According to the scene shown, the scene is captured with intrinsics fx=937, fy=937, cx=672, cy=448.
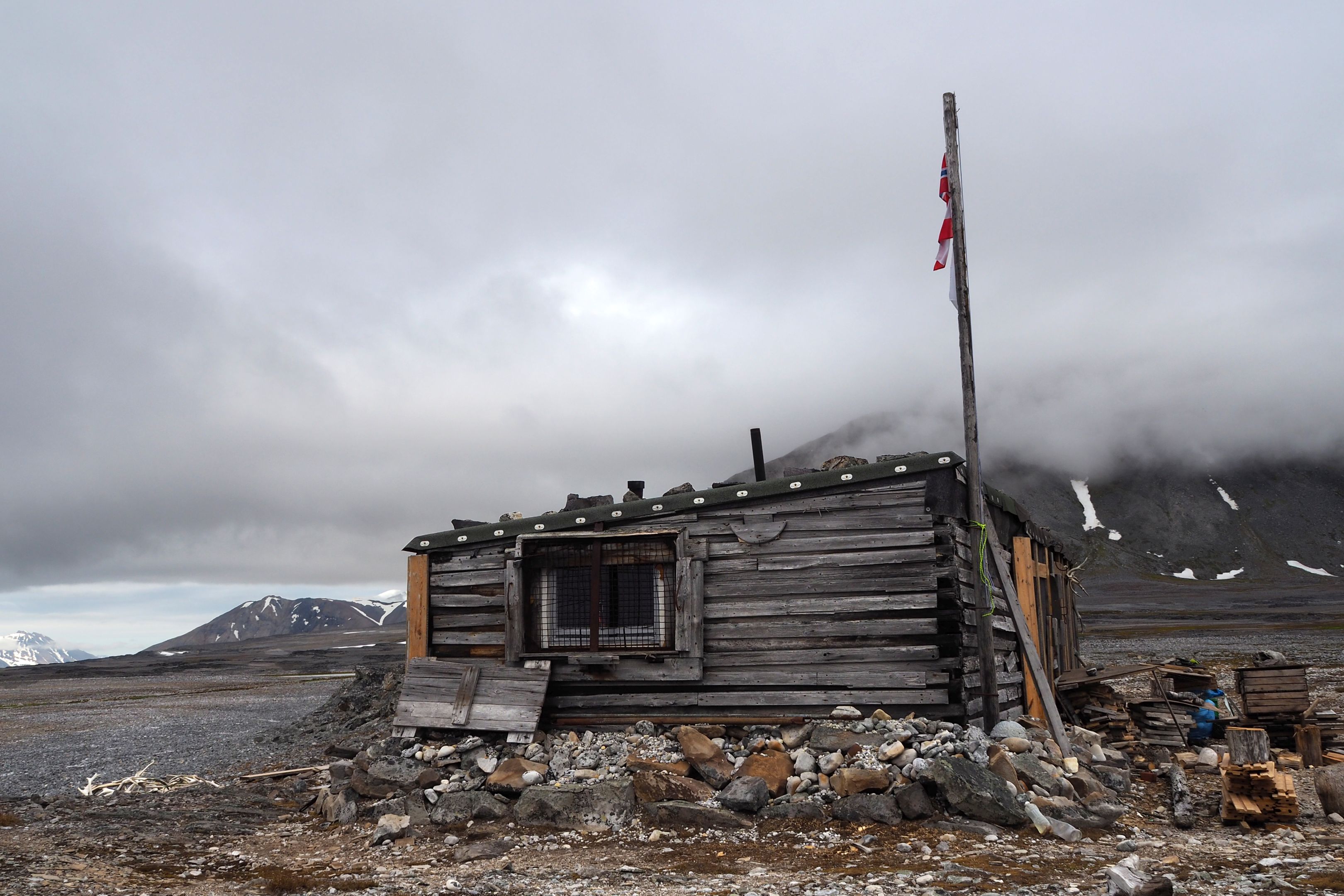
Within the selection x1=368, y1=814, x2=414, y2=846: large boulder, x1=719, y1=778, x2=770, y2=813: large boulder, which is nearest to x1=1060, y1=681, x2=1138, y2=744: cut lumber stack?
x1=719, y1=778, x2=770, y2=813: large boulder

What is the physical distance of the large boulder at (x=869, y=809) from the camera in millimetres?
10125

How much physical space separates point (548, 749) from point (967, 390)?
7450 millimetres

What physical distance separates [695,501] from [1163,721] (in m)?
9.34

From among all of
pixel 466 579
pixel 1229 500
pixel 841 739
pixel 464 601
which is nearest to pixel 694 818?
pixel 841 739

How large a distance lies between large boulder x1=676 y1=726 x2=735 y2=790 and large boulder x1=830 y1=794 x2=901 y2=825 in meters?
1.51

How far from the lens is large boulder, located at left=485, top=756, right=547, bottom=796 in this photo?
1170 cm

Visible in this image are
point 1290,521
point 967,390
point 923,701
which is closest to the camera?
point 923,701

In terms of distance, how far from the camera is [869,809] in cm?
1021

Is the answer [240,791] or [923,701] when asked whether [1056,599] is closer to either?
[923,701]

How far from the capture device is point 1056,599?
20047 millimetres

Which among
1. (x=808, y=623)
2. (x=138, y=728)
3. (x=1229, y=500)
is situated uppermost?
(x=1229, y=500)

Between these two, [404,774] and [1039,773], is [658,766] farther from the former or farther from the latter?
[1039,773]

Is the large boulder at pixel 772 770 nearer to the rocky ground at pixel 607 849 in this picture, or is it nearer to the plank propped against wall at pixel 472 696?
the rocky ground at pixel 607 849

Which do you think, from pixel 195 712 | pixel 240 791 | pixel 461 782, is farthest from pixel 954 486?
pixel 195 712
